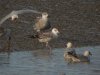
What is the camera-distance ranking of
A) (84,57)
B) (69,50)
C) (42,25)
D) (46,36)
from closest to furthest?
(84,57), (69,50), (46,36), (42,25)

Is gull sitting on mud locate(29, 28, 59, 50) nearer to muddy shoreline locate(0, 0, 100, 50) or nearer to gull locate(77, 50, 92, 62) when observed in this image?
muddy shoreline locate(0, 0, 100, 50)

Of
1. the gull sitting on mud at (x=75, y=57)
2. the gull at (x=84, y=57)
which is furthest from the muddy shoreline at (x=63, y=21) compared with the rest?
the gull at (x=84, y=57)

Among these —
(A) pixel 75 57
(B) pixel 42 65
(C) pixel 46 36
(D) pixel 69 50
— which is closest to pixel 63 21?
(C) pixel 46 36

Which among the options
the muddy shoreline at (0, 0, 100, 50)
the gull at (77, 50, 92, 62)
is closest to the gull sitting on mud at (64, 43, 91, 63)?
the gull at (77, 50, 92, 62)

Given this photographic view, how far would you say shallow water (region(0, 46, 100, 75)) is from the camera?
46.0ft

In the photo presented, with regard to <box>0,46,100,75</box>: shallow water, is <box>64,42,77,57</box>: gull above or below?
above

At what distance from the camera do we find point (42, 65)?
14844 mm

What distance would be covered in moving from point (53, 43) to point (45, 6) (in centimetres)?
611

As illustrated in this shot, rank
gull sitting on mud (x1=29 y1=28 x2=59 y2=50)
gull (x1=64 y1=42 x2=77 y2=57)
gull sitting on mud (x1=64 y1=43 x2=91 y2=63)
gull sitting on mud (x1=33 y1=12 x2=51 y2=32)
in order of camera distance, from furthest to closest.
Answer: gull sitting on mud (x1=33 y1=12 x2=51 y2=32) → gull sitting on mud (x1=29 y1=28 x2=59 y2=50) → gull (x1=64 y1=42 x2=77 y2=57) → gull sitting on mud (x1=64 y1=43 x2=91 y2=63)

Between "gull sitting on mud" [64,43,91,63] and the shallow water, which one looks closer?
the shallow water

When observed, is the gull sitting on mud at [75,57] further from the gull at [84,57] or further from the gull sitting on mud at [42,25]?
the gull sitting on mud at [42,25]

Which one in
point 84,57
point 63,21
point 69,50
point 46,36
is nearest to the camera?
point 84,57

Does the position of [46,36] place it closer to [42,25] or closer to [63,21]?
[42,25]

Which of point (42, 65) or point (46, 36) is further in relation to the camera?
point (46, 36)
